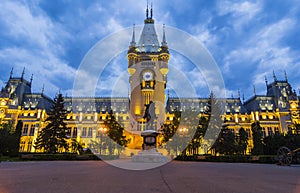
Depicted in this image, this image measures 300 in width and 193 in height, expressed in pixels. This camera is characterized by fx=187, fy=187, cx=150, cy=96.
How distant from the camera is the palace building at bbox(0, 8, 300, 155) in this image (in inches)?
2822

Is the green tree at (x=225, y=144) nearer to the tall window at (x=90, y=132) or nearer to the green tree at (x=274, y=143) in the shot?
the green tree at (x=274, y=143)

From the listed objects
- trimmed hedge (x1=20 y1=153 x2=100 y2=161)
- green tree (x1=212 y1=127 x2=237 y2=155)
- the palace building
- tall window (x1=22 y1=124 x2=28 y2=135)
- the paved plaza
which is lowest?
trimmed hedge (x1=20 y1=153 x2=100 y2=161)

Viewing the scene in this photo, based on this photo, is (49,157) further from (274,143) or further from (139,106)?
(139,106)

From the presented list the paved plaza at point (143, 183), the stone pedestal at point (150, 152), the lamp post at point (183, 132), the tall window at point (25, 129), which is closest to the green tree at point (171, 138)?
the lamp post at point (183, 132)

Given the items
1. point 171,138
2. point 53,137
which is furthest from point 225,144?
point 53,137

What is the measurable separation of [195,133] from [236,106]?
60967 mm

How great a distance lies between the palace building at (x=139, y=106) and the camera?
71.7 m

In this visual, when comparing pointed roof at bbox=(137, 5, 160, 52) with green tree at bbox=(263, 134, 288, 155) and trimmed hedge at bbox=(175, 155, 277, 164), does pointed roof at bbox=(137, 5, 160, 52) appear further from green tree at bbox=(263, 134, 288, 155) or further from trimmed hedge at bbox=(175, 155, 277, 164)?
trimmed hedge at bbox=(175, 155, 277, 164)

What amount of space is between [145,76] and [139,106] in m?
12.8

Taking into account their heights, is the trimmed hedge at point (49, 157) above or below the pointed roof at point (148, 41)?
below

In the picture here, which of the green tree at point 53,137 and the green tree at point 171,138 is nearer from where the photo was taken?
the green tree at point 53,137

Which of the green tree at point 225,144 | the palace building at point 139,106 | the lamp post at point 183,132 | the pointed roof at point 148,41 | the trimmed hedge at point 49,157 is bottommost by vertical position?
the trimmed hedge at point 49,157

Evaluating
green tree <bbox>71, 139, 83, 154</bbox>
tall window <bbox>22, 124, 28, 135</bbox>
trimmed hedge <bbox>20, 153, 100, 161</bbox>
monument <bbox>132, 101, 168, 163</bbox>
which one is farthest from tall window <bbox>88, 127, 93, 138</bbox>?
monument <bbox>132, 101, 168, 163</bbox>

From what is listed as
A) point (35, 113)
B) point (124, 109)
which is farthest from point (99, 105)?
point (35, 113)
